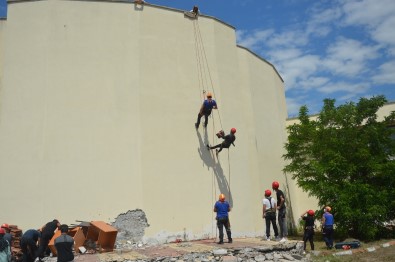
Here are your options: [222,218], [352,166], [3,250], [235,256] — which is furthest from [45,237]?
[352,166]

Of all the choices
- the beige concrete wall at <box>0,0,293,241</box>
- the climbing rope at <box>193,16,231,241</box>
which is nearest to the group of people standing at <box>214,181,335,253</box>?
the beige concrete wall at <box>0,0,293,241</box>

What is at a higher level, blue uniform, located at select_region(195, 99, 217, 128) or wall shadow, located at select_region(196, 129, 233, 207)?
blue uniform, located at select_region(195, 99, 217, 128)

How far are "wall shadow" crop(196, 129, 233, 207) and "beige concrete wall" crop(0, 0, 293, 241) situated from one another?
0.04m

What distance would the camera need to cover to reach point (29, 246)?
33.4 feet

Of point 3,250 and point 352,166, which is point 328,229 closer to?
point 352,166

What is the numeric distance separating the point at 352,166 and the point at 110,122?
9131mm

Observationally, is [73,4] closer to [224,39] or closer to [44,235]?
[224,39]

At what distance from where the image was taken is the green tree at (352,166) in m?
14.0

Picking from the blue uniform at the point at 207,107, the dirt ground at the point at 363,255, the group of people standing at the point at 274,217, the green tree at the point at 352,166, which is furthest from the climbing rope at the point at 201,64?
the green tree at the point at 352,166

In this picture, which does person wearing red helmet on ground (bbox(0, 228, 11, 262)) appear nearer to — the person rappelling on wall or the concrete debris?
the concrete debris

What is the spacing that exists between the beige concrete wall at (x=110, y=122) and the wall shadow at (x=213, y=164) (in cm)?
4

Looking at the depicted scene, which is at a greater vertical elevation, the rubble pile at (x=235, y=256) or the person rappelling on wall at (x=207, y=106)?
the person rappelling on wall at (x=207, y=106)

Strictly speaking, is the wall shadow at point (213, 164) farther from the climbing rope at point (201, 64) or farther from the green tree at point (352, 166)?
the green tree at point (352, 166)

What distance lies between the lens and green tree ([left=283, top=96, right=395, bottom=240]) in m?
14.0
